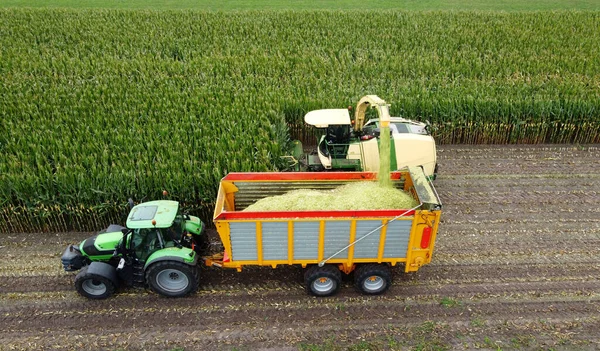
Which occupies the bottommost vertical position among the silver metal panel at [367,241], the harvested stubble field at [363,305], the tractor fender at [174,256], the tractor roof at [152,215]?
the harvested stubble field at [363,305]

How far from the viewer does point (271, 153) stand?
10.7 metres

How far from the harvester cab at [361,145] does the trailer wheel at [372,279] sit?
10.1ft

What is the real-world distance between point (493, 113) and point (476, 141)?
0.99 m

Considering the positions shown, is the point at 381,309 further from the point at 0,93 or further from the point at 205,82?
the point at 0,93

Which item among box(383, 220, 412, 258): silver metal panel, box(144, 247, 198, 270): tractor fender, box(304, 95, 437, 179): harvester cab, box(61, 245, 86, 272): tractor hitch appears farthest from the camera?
box(304, 95, 437, 179): harvester cab

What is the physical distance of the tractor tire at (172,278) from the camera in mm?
7074

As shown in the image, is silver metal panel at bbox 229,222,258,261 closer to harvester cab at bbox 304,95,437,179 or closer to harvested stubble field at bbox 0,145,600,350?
harvested stubble field at bbox 0,145,600,350

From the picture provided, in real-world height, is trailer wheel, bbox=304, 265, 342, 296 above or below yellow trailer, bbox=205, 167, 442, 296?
below

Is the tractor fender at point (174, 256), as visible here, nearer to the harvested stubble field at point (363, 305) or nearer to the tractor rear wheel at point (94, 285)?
the tractor rear wheel at point (94, 285)

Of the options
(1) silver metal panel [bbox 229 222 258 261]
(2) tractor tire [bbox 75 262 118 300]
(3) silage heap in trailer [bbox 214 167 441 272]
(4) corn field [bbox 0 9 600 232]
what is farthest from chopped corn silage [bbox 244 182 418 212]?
(2) tractor tire [bbox 75 262 118 300]

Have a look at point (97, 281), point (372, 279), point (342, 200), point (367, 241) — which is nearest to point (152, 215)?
point (97, 281)

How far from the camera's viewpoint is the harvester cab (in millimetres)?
9797

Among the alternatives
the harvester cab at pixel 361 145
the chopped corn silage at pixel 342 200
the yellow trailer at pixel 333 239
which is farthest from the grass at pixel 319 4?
the yellow trailer at pixel 333 239

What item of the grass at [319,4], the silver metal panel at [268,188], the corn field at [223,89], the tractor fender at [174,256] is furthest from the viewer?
the grass at [319,4]
